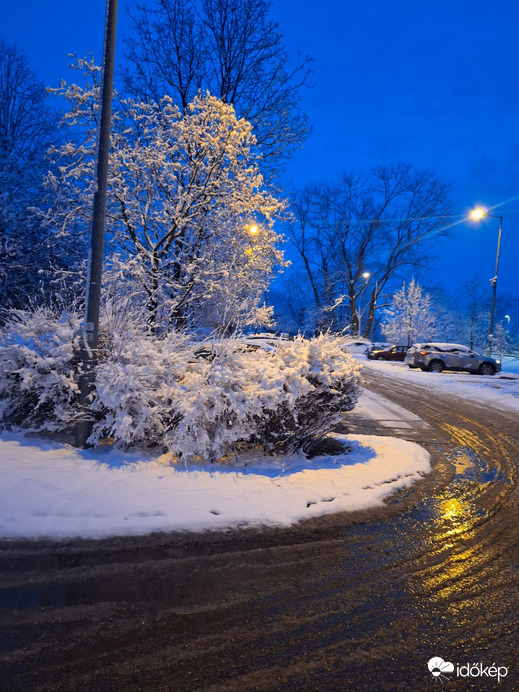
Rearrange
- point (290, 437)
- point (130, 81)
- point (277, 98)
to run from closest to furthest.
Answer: point (290, 437) → point (130, 81) → point (277, 98)

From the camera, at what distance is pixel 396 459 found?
652 cm

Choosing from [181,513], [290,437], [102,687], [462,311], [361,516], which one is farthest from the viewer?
[462,311]

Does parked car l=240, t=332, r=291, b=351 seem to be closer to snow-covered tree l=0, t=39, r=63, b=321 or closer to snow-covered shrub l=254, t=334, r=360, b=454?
snow-covered shrub l=254, t=334, r=360, b=454

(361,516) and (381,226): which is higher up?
(381,226)

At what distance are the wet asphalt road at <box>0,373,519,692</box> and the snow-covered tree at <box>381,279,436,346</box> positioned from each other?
169ft

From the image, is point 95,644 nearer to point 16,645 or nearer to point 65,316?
point 16,645

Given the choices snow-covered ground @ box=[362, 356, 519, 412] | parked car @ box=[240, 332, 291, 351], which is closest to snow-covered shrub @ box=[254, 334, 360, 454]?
parked car @ box=[240, 332, 291, 351]

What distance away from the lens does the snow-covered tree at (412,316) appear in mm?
53812

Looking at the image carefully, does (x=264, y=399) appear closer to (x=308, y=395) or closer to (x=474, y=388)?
(x=308, y=395)

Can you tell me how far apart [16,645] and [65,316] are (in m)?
4.90

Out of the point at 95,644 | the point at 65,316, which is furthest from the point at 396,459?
the point at 65,316

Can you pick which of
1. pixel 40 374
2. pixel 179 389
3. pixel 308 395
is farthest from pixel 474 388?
pixel 40 374

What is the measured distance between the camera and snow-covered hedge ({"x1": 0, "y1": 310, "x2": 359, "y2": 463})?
5293 mm

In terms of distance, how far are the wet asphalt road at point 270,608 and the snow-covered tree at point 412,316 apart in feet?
169
